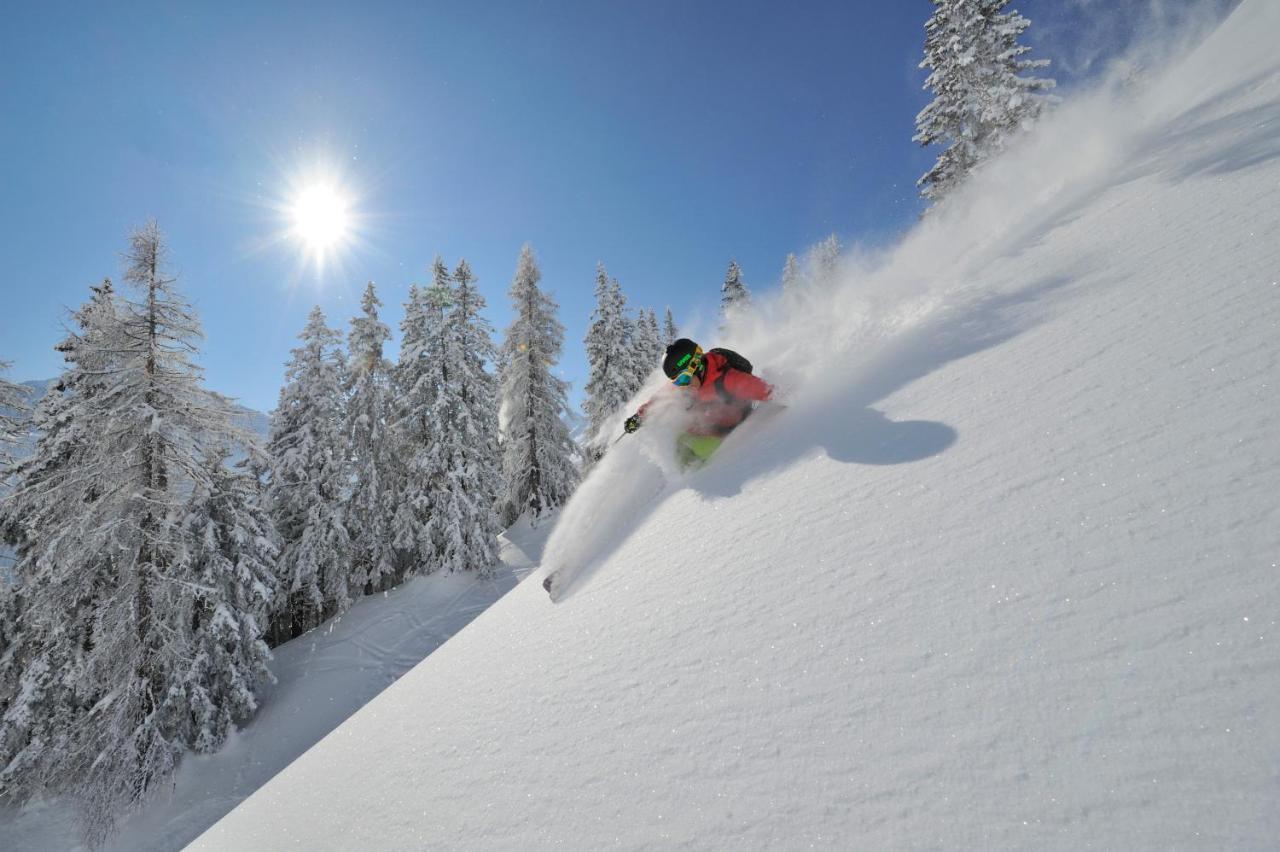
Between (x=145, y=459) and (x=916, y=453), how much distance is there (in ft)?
46.9

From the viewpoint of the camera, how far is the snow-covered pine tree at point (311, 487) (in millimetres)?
17344

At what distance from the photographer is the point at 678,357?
5266 mm

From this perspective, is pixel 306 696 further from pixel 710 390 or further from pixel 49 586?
pixel 710 390

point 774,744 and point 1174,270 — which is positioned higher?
point 1174,270

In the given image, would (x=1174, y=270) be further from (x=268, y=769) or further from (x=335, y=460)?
(x=335, y=460)

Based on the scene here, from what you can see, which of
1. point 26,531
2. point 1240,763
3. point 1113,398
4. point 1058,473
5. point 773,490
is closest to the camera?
point 1240,763

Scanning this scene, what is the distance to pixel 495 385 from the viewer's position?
2272 centimetres

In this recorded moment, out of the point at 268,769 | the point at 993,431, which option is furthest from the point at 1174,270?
the point at 268,769

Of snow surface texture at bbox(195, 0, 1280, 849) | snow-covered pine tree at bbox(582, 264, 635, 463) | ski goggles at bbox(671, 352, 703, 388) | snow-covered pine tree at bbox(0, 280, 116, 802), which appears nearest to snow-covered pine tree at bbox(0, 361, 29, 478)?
snow-covered pine tree at bbox(0, 280, 116, 802)

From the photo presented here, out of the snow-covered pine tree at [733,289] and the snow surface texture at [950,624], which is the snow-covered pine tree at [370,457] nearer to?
the snow surface texture at [950,624]

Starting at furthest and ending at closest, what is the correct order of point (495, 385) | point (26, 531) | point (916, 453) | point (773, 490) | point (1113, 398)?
point (495, 385), point (26, 531), point (773, 490), point (916, 453), point (1113, 398)

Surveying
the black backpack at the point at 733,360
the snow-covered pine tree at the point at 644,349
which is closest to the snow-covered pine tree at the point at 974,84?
the black backpack at the point at 733,360

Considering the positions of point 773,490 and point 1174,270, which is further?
point 773,490

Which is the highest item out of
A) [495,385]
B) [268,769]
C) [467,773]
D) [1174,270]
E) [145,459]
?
[495,385]
